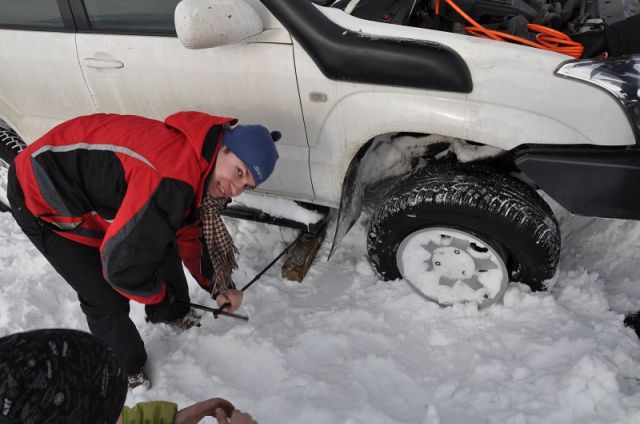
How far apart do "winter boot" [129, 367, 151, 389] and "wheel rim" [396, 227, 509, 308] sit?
4.26ft

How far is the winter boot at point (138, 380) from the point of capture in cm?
219

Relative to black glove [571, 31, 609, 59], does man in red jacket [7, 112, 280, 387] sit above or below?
below

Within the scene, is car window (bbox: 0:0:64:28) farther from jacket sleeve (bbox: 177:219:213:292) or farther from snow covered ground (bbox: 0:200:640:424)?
snow covered ground (bbox: 0:200:640:424)

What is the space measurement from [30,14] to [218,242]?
1613 mm

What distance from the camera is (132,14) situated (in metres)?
2.25

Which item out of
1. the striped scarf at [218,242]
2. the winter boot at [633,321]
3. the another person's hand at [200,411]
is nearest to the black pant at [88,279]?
the striped scarf at [218,242]

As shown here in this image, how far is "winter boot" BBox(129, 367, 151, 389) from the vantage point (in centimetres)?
219

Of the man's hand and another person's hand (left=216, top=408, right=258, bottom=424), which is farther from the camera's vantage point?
the man's hand

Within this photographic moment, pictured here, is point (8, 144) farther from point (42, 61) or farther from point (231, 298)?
point (231, 298)

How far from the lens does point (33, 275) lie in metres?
2.87

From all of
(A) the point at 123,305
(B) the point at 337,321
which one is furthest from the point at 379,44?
(A) the point at 123,305

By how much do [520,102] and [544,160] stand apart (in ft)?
0.80

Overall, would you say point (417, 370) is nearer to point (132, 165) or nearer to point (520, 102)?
point (520, 102)

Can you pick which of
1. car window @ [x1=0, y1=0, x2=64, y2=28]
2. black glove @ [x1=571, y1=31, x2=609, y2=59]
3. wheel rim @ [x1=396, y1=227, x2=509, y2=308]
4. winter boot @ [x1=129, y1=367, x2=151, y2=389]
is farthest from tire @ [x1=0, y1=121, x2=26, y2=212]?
black glove @ [x1=571, y1=31, x2=609, y2=59]
